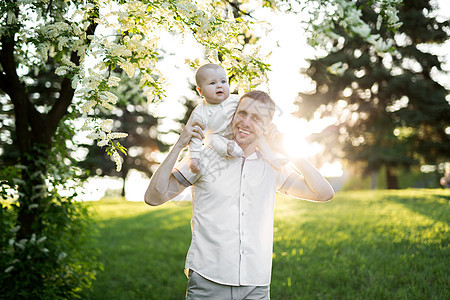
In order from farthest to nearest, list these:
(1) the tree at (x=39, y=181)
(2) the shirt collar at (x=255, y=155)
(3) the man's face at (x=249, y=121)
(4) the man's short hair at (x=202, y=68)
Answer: (1) the tree at (x=39, y=181) → (4) the man's short hair at (x=202, y=68) → (2) the shirt collar at (x=255, y=155) → (3) the man's face at (x=249, y=121)

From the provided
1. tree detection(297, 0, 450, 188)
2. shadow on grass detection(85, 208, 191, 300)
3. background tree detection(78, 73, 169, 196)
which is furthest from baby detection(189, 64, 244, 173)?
background tree detection(78, 73, 169, 196)

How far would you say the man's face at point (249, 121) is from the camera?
231 cm

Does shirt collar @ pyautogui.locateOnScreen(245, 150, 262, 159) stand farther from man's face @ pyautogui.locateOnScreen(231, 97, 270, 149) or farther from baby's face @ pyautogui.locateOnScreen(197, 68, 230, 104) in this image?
baby's face @ pyautogui.locateOnScreen(197, 68, 230, 104)

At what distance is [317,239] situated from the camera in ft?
23.0

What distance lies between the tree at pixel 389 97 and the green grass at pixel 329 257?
Answer: 26.6 feet

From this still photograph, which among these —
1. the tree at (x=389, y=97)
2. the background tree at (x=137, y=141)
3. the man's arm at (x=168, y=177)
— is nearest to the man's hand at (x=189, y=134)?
the man's arm at (x=168, y=177)

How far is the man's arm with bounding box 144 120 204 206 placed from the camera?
2199 mm

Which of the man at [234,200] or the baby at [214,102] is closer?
the man at [234,200]

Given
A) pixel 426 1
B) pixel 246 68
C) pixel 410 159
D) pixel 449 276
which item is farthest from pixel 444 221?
pixel 410 159

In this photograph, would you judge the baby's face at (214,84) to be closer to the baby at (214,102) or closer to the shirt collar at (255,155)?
the baby at (214,102)

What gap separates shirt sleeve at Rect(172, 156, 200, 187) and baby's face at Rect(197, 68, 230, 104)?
0.49 metres

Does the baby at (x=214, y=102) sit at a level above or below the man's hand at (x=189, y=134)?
above

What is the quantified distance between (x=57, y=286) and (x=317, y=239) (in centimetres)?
431

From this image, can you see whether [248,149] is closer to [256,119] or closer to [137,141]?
[256,119]
